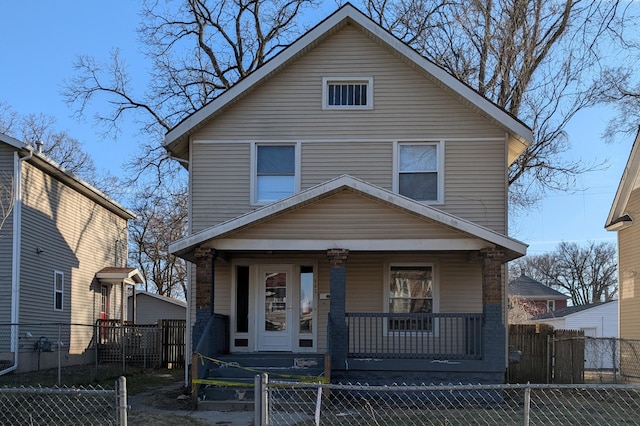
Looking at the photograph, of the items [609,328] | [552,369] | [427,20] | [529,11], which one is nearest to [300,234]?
[552,369]

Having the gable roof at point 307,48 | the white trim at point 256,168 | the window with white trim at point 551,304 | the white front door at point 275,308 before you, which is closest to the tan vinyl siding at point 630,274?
the gable roof at point 307,48

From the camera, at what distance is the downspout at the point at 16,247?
57.3ft

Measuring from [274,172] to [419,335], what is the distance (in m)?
4.97

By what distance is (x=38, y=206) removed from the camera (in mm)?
19328

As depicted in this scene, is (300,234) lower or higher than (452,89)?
lower

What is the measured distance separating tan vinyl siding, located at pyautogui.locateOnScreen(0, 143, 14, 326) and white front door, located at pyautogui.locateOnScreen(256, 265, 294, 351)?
6.57m

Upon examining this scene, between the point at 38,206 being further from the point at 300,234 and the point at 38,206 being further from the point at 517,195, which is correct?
the point at 517,195

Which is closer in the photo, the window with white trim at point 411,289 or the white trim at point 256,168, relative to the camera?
the window with white trim at point 411,289

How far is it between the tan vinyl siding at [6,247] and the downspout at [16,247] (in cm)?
8

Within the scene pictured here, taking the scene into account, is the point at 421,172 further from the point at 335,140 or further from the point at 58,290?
the point at 58,290

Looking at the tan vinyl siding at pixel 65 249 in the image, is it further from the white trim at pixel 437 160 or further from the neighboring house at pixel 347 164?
the white trim at pixel 437 160

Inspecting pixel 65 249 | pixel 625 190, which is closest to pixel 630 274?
pixel 625 190

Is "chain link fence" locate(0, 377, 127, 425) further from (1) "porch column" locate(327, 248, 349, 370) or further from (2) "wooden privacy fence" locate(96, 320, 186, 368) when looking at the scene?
(2) "wooden privacy fence" locate(96, 320, 186, 368)

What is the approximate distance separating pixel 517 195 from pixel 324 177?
11.9 m
